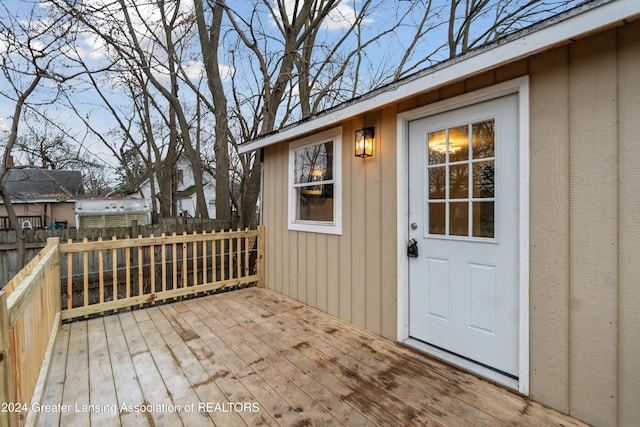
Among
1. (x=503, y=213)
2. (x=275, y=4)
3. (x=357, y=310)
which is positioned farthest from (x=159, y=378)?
(x=275, y=4)

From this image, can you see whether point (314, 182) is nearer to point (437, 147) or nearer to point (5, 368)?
point (437, 147)

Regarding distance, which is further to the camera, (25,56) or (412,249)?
(25,56)

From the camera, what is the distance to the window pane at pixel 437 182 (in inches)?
96.9

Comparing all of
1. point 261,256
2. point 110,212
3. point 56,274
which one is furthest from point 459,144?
point 110,212

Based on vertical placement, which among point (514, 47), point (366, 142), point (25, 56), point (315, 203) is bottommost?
point (315, 203)

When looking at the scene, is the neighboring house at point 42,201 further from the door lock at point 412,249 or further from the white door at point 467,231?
the white door at point 467,231

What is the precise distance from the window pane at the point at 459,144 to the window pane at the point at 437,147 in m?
0.05

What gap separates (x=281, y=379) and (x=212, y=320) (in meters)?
1.42

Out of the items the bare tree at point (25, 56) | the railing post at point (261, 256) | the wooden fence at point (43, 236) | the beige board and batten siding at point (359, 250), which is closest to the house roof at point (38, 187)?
the wooden fence at point (43, 236)

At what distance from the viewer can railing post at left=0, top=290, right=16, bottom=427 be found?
1229mm

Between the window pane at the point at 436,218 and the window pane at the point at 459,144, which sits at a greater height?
the window pane at the point at 459,144

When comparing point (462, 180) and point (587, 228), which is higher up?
point (462, 180)

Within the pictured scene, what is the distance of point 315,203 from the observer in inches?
147

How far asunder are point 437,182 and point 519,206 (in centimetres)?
65
